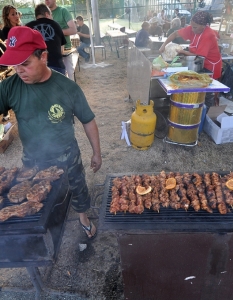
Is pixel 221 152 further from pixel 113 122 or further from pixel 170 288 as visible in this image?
pixel 170 288

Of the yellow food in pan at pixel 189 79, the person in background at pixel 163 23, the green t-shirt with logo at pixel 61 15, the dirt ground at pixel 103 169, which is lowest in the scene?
the dirt ground at pixel 103 169

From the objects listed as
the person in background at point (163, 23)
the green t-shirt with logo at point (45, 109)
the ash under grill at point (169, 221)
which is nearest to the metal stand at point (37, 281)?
the ash under grill at point (169, 221)

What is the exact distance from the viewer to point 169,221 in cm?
222

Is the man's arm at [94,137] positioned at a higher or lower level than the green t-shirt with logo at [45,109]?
lower

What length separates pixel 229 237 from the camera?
2244mm

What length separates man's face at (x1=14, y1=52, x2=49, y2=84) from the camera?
224cm

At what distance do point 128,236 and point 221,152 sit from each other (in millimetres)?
4175

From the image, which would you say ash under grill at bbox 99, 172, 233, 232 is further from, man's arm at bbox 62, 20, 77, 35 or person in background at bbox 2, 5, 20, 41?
person in background at bbox 2, 5, 20, 41

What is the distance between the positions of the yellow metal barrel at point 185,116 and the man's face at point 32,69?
340 cm

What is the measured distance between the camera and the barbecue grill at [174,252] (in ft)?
7.14

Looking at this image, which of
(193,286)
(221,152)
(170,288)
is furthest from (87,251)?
(221,152)

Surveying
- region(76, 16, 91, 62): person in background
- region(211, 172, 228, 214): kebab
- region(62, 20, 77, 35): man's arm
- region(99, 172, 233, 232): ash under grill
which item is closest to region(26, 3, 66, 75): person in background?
region(62, 20, 77, 35): man's arm

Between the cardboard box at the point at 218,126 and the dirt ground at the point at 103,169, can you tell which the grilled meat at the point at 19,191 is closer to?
the dirt ground at the point at 103,169

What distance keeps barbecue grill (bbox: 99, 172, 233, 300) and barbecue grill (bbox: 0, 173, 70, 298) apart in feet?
1.64
